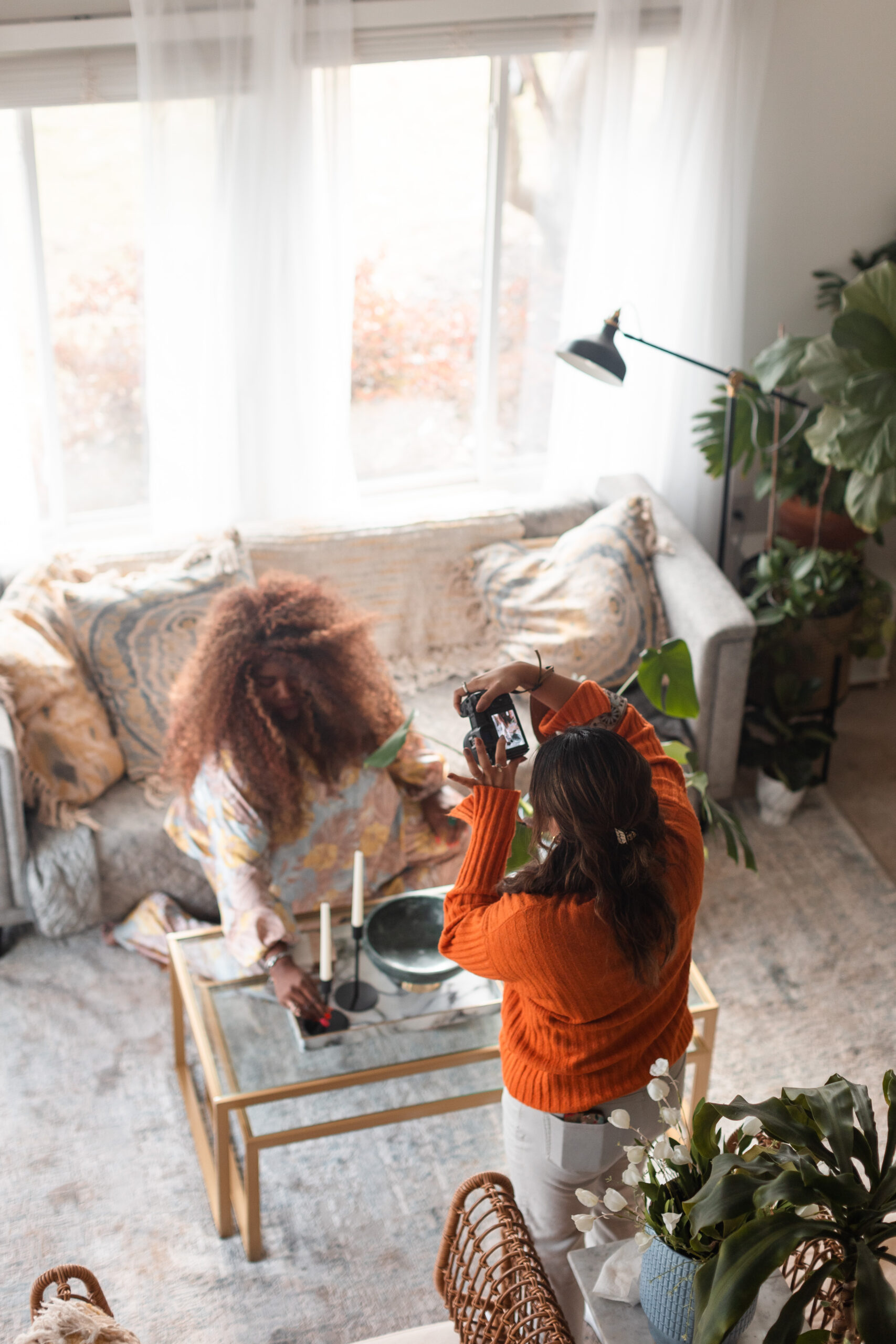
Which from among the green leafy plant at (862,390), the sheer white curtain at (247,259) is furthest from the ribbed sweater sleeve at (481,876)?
the sheer white curtain at (247,259)

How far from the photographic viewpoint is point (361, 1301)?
2.04 metres

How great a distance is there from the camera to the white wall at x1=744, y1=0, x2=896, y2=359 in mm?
3256

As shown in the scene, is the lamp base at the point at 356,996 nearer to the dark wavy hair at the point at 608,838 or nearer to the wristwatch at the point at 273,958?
the wristwatch at the point at 273,958

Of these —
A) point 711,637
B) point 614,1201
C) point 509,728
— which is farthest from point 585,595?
point 614,1201

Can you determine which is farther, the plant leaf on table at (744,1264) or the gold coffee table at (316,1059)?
the gold coffee table at (316,1059)

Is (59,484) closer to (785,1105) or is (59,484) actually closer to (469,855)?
(469,855)

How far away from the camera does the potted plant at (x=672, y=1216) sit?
3.77 ft

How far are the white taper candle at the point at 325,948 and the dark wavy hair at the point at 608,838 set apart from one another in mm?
635

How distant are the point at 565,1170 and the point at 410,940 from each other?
610 mm

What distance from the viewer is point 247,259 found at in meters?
3.12

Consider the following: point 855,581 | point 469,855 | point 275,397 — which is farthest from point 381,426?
point 469,855

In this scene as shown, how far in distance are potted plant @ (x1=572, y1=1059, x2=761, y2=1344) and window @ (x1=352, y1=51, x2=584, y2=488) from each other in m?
2.67

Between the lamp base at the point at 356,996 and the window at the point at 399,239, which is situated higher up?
the window at the point at 399,239

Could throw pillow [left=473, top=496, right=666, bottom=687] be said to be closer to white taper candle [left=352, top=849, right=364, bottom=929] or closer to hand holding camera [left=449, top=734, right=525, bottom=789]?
white taper candle [left=352, top=849, right=364, bottom=929]
